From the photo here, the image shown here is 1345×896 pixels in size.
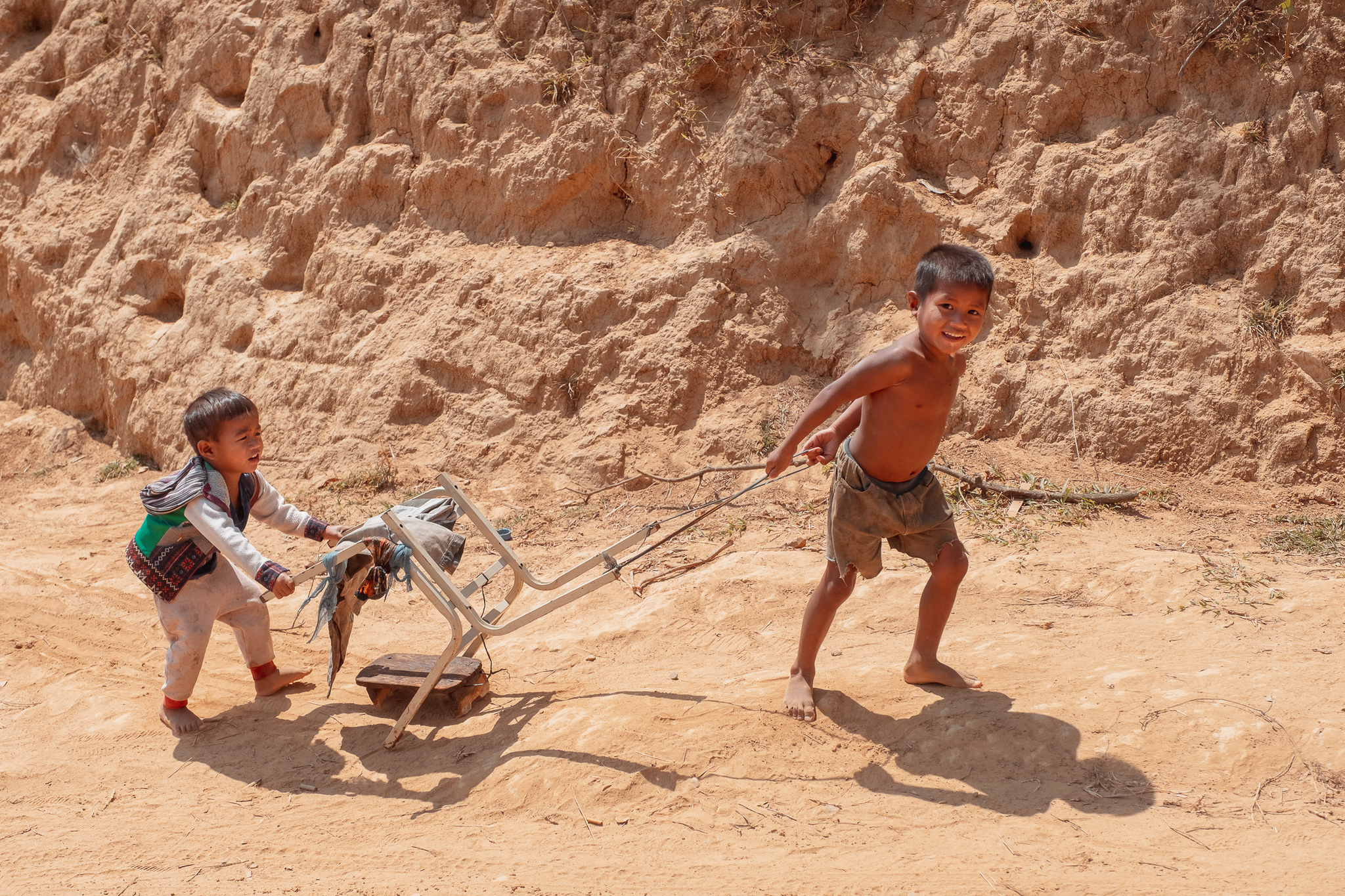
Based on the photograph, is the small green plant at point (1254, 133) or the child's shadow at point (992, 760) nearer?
the child's shadow at point (992, 760)

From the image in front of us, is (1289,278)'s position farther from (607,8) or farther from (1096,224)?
(607,8)

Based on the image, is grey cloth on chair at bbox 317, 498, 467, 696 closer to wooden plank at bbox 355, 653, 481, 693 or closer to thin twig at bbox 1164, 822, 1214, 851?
wooden plank at bbox 355, 653, 481, 693

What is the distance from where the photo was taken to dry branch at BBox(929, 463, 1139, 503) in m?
4.90

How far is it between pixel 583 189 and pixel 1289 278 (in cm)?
426

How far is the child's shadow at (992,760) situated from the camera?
2721mm

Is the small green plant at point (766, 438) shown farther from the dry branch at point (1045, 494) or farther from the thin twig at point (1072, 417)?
the thin twig at point (1072, 417)

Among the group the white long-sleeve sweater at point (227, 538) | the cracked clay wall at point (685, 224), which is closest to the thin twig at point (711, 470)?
the cracked clay wall at point (685, 224)

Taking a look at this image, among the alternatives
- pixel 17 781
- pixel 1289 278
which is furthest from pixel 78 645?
pixel 1289 278

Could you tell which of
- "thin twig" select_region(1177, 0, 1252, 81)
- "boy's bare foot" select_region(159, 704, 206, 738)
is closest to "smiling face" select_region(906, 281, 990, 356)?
"boy's bare foot" select_region(159, 704, 206, 738)

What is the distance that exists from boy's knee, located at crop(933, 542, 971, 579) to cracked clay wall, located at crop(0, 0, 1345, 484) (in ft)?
8.58

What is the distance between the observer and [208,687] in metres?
3.94

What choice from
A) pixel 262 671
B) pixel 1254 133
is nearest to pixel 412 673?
pixel 262 671

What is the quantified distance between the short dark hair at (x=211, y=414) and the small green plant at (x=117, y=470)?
4.51m

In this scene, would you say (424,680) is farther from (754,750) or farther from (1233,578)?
(1233,578)
